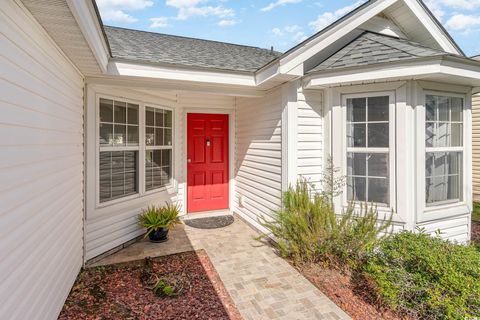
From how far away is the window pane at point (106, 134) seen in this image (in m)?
3.76

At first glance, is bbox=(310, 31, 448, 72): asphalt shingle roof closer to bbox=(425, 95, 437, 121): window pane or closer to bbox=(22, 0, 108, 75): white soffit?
bbox=(425, 95, 437, 121): window pane

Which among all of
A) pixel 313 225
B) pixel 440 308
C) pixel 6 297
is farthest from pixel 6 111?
pixel 440 308

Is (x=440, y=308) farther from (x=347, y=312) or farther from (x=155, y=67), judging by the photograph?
(x=155, y=67)

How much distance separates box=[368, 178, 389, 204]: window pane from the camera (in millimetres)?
3713

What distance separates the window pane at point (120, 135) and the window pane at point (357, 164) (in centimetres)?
357

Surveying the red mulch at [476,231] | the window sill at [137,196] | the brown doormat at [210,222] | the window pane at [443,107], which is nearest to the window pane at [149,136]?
the window sill at [137,196]

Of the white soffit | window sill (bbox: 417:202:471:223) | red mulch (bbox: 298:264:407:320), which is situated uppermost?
the white soffit

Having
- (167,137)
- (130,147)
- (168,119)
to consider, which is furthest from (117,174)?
(168,119)

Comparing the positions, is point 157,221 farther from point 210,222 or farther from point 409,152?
point 409,152

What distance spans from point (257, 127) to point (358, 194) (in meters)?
2.17

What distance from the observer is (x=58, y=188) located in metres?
2.51

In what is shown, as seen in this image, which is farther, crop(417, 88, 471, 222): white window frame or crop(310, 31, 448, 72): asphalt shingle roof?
crop(417, 88, 471, 222): white window frame

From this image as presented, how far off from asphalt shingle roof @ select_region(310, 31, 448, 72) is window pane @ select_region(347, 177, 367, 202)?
66.2 inches

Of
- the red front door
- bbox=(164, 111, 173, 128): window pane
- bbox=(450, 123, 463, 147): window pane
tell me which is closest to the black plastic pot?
the red front door
